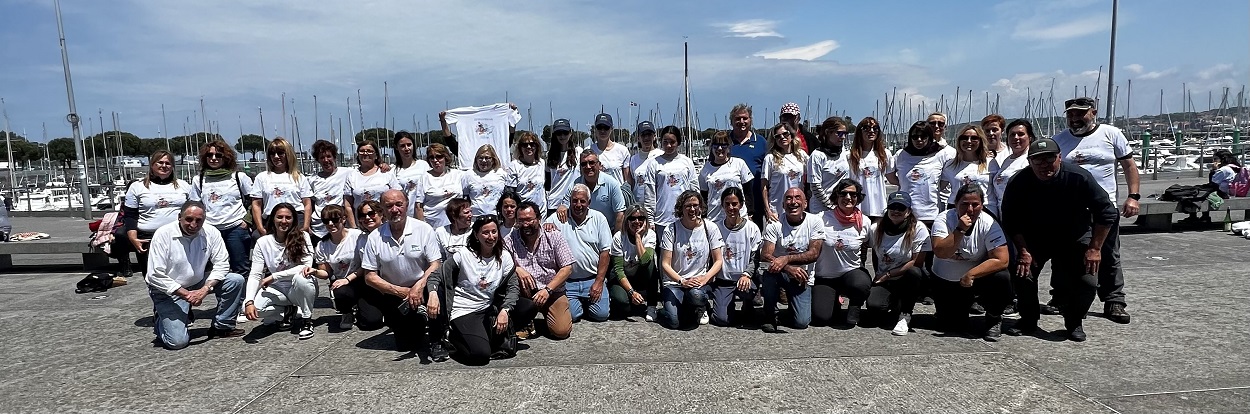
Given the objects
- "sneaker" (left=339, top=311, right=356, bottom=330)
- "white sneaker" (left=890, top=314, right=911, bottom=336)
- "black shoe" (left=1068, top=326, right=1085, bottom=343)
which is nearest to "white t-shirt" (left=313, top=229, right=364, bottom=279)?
"sneaker" (left=339, top=311, right=356, bottom=330)

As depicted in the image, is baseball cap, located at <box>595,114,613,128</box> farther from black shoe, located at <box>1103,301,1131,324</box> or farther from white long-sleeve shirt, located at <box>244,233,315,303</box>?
black shoe, located at <box>1103,301,1131,324</box>

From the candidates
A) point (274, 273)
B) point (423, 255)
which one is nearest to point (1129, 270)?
point (423, 255)

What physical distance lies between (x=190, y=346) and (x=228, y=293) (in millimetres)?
480

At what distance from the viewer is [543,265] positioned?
18.7 feet

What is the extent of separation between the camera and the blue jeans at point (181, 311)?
213 inches

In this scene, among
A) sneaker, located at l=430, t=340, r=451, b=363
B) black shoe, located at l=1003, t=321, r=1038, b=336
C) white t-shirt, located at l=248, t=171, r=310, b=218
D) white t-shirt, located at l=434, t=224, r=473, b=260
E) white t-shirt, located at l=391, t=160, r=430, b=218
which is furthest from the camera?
white t-shirt, located at l=391, t=160, r=430, b=218

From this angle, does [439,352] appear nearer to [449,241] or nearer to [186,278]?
[449,241]

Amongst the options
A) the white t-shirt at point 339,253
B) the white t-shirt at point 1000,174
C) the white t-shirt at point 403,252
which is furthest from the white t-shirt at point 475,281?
the white t-shirt at point 1000,174

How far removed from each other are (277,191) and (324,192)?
1.39 ft

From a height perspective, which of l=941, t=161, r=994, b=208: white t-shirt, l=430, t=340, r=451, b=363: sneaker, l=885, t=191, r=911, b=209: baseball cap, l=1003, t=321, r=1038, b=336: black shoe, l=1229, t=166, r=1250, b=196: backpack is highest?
l=941, t=161, r=994, b=208: white t-shirt

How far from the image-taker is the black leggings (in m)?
5.67

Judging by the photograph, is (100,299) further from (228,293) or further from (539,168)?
(539,168)

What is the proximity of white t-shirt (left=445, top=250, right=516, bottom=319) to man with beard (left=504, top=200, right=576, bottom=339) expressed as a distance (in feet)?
1.04

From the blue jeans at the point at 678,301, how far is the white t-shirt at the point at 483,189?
6.45 feet
